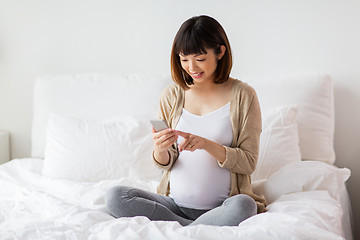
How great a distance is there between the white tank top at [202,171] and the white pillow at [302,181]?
22 centimetres

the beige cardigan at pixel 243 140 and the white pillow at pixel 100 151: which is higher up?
the beige cardigan at pixel 243 140

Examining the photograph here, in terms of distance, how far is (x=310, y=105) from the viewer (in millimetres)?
2238

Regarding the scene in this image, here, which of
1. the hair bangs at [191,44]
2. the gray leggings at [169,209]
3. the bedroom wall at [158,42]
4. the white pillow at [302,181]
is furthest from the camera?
the bedroom wall at [158,42]

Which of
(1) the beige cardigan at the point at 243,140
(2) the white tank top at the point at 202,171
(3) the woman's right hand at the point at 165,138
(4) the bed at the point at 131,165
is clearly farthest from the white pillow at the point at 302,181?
(3) the woman's right hand at the point at 165,138

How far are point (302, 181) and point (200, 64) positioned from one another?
0.57 m

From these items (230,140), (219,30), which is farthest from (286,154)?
(219,30)

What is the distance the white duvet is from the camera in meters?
1.24

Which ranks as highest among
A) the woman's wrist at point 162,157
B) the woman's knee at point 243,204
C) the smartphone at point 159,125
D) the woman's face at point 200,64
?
the woman's face at point 200,64

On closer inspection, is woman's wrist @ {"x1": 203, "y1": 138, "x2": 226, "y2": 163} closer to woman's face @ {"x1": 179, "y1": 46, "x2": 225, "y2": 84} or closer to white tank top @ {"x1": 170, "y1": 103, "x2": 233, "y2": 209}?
white tank top @ {"x1": 170, "y1": 103, "x2": 233, "y2": 209}

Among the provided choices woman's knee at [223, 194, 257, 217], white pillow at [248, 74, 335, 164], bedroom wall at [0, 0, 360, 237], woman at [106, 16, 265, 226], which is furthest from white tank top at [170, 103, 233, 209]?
bedroom wall at [0, 0, 360, 237]

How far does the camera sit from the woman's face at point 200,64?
158cm

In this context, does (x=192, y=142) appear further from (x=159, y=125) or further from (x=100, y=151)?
(x=100, y=151)

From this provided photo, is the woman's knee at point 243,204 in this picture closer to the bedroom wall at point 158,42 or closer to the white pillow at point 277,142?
the white pillow at point 277,142

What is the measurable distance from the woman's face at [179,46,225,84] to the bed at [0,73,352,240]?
484 millimetres
